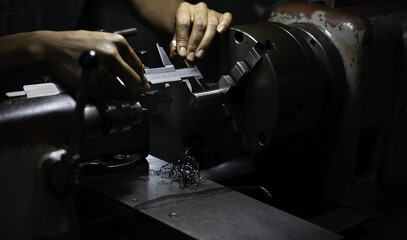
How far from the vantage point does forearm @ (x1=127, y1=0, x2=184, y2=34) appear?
5.08 ft

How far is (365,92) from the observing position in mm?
1255

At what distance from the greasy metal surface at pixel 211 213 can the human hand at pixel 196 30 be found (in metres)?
0.33

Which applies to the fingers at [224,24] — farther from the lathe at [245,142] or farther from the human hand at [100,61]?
the human hand at [100,61]

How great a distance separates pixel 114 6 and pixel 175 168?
991 mm

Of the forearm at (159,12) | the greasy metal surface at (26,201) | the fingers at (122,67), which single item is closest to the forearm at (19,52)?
the fingers at (122,67)

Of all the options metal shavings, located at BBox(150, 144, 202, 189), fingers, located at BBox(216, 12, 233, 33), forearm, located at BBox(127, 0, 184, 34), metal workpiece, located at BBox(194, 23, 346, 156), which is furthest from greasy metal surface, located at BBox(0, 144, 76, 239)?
forearm, located at BBox(127, 0, 184, 34)

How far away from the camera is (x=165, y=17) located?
1.56m

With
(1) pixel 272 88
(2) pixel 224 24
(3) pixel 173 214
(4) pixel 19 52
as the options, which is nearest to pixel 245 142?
(1) pixel 272 88

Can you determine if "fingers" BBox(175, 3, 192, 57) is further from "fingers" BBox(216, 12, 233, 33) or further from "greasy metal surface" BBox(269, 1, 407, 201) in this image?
"greasy metal surface" BBox(269, 1, 407, 201)

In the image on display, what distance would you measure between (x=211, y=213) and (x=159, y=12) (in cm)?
84

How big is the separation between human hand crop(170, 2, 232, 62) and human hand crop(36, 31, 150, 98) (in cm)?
24

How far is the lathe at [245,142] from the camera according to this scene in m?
0.78

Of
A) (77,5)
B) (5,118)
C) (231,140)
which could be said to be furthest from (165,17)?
(5,118)

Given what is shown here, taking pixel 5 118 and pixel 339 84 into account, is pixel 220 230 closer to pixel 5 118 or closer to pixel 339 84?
pixel 5 118
